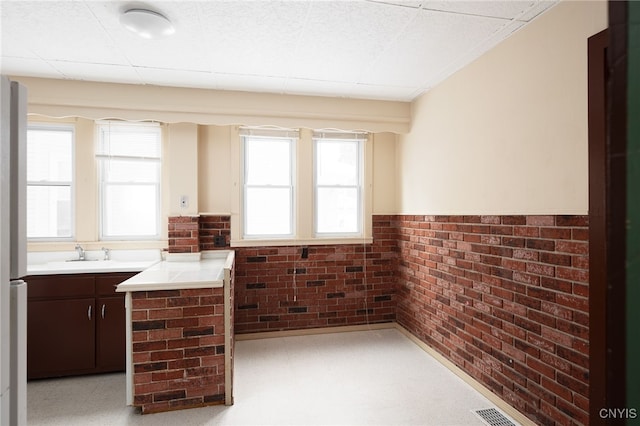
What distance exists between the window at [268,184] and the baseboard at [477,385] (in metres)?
1.91

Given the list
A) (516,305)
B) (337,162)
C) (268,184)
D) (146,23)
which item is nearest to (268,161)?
(268,184)

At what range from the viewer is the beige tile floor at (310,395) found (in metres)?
2.36

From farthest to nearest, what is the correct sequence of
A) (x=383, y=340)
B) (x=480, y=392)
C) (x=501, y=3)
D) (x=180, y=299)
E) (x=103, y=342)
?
(x=383, y=340) < (x=103, y=342) < (x=480, y=392) < (x=180, y=299) < (x=501, y=3)

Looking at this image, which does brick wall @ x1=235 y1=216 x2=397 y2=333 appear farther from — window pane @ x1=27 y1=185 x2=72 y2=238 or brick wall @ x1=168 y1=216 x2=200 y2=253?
window pane @ x1=27 y1=185 x2=72 y2=238

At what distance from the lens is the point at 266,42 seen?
249cm

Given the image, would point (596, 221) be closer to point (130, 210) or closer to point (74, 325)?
point (74, 325)

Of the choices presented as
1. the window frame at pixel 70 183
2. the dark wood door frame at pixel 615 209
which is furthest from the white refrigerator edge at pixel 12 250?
the window frame at pixel 70 183

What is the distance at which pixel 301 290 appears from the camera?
3990 millimetres

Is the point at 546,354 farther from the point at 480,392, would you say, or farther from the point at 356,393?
the point at 356,393

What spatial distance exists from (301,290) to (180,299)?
178 cm

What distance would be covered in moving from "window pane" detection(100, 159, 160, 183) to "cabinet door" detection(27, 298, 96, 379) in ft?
4.41

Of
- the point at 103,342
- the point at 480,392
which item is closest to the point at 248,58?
the point at 103,342

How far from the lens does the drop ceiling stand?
2.08 meters

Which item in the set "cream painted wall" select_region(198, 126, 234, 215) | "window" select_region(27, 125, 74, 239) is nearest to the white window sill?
"cream painted wall" select_region(198, 126, 234, 215)
